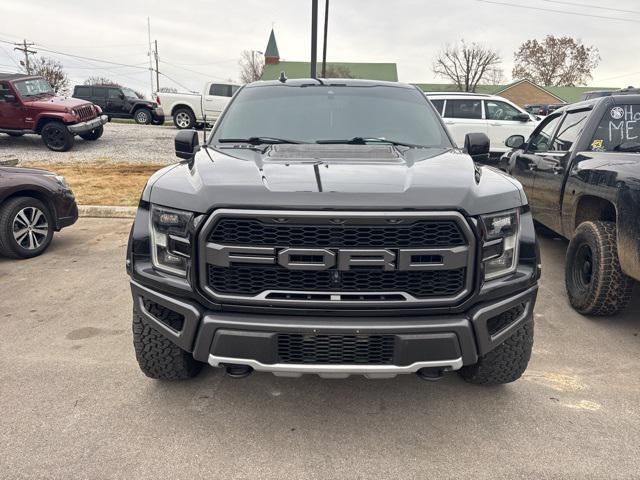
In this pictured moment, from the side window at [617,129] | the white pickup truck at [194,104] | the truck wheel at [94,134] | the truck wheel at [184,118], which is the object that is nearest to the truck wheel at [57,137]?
the truck wheel at [94,134]

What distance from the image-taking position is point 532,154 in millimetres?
5977

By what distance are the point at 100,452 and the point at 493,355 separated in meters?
2.12

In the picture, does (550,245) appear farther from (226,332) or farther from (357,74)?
(357,74)

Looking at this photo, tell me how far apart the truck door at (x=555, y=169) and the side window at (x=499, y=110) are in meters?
7.38

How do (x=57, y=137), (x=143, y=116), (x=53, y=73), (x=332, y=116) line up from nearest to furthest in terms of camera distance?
(x=332, y=116), (x=57, y=137), (x=143, y=116), (x=53, y=73)

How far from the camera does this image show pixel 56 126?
13.6 metres

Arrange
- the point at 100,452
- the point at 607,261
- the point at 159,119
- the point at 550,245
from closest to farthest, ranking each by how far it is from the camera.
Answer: the point at 100,452 < the point at 607,261 < the point at 550,245 < the point at 159,119

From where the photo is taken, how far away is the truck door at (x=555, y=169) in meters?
4.97

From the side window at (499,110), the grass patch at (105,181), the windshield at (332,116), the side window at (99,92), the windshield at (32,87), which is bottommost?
the grass patch at (105,181)

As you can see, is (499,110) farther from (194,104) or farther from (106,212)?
(194,104)

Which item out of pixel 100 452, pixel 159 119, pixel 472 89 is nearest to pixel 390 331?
pixel 100 452

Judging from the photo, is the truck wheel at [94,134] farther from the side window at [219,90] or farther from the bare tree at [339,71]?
the bare tree at [339,71]

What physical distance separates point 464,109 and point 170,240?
11538 millimetres

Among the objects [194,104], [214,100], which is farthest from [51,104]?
[214,100]
